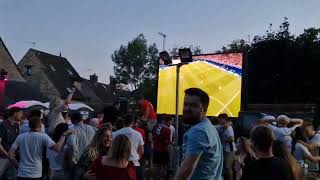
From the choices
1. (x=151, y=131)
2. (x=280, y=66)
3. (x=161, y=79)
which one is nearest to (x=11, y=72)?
(x=280, y=66)

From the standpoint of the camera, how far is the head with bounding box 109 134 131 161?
5844 millimetres

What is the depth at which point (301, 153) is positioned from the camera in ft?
30.0

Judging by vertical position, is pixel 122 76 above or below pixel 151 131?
above

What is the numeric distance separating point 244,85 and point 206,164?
15193 millimetres

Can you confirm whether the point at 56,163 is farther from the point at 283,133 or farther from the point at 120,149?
the point at 283,133

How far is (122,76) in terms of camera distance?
86.6 meters

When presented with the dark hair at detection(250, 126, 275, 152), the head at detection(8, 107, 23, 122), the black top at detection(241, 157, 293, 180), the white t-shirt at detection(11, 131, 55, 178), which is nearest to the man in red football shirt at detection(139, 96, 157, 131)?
the head at detection(8, 107, 23, 122)

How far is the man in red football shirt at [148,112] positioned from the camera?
12.9 m

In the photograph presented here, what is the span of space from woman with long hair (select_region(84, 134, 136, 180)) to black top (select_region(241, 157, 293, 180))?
4.53ft

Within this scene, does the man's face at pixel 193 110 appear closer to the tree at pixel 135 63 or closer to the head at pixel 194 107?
the head at pixel 194 107

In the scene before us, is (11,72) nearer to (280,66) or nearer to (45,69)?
(45,69)

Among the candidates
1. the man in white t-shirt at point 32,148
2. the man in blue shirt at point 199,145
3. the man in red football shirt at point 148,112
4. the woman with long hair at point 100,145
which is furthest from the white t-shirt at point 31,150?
the man in red football shirt at point 148,112

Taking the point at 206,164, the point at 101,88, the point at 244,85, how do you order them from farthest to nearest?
the point at 101,88
the point at 244,85
the point at 206,164

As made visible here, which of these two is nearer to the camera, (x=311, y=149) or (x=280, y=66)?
(x=311, y=149)
